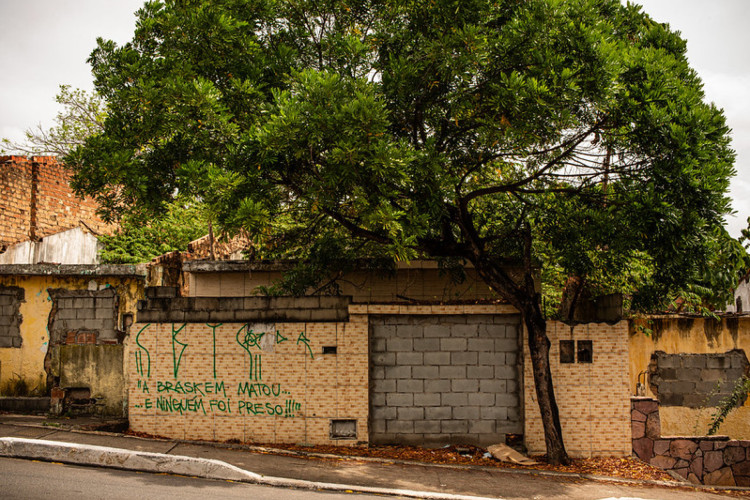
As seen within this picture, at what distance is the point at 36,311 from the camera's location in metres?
12.0

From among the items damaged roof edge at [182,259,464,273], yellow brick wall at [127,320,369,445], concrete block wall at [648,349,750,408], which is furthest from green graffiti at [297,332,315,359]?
concrete block wall at [648,349,750,408]

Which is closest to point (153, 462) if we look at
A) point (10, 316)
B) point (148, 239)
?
point (10, 316)

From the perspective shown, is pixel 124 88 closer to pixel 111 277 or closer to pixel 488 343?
pixel 111 277

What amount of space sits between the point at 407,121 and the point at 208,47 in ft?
10.2

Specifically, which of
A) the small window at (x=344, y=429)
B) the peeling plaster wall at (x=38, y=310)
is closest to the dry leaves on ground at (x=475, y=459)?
the small window at (x=344, y=429)

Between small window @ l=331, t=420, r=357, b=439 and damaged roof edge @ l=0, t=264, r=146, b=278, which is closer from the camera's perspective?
small window @ l=331, t=420, r=357, b=439

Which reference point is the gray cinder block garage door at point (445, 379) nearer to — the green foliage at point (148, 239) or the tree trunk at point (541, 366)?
the tree trunk at point (541, 366)

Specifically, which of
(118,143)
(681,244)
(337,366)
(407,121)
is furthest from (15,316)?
(681,244)

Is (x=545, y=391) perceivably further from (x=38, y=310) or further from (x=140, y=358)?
(x=38, y=310)

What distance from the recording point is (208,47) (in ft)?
30.0

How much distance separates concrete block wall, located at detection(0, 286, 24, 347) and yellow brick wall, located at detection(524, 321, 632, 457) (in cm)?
953

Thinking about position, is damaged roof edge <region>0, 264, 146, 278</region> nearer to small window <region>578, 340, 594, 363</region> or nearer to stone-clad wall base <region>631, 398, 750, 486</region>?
small window <region>578, 340, 594, 363</region>

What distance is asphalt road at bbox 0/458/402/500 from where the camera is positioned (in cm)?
656

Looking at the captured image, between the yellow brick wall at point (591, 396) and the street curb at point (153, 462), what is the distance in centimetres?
279
